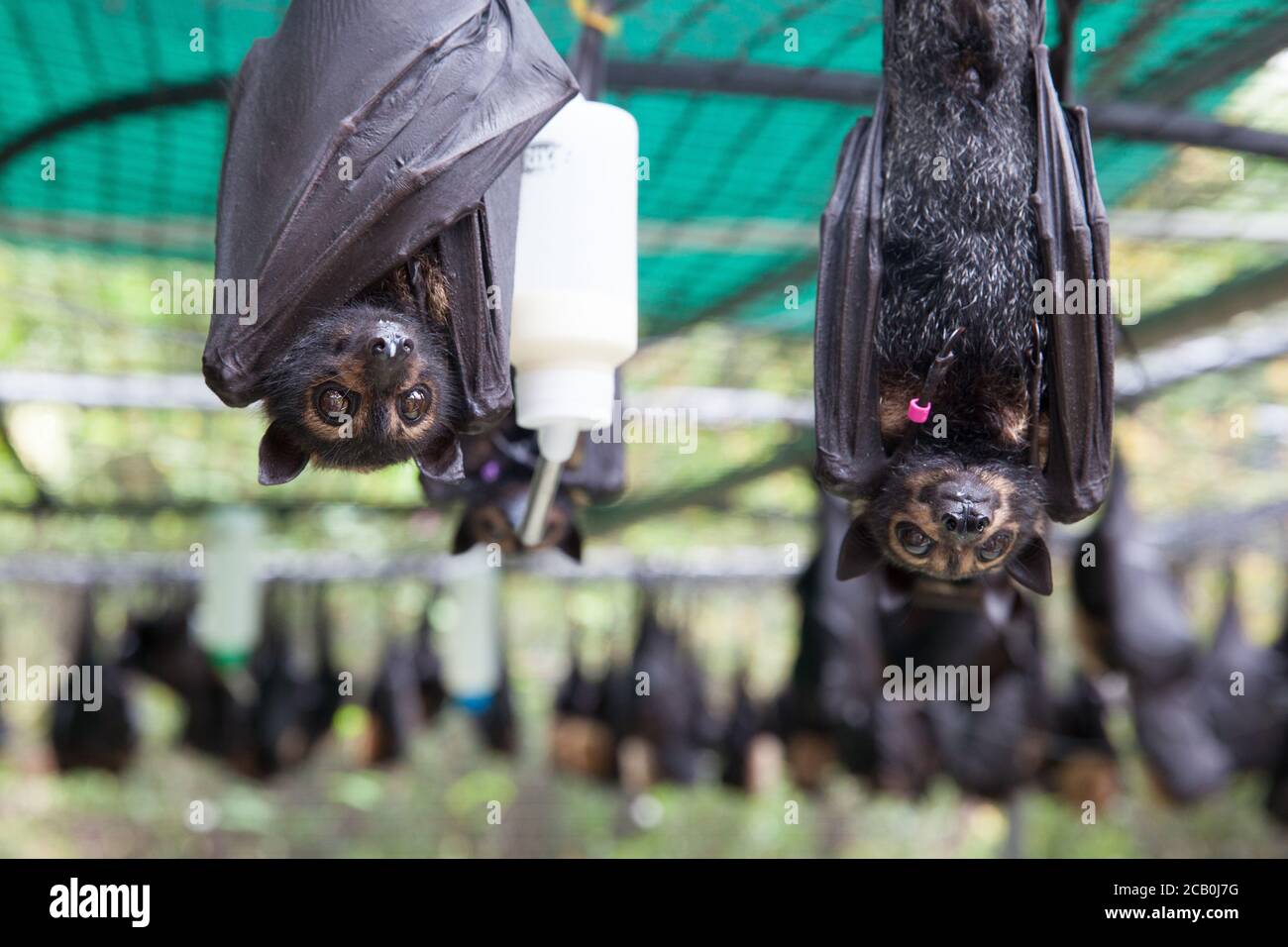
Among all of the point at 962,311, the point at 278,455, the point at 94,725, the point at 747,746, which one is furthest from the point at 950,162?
the point at 94,725

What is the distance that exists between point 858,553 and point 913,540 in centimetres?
12

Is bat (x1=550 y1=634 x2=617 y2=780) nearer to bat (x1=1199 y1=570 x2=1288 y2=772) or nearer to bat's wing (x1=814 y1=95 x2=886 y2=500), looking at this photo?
bat (x1=1199 y1=570 x2=1288 y2=772)

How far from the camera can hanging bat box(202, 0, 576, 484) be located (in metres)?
1.97

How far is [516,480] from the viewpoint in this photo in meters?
3.31

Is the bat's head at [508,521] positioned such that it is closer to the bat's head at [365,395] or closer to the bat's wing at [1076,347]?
the bat's head at [365,395]

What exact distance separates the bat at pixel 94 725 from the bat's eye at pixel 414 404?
5.81 meters

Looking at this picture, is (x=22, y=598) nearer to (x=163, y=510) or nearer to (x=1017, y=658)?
(x=163, y=510)

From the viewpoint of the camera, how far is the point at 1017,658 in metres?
5.04

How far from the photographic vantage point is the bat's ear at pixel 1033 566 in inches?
95.0

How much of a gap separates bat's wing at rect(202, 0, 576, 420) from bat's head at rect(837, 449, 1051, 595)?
734 millimetres

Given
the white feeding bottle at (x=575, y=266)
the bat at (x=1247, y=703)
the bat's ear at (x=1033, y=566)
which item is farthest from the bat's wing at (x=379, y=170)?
the bat at (x=1247, y=703)

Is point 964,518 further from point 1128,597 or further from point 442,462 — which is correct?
point 1128,597
